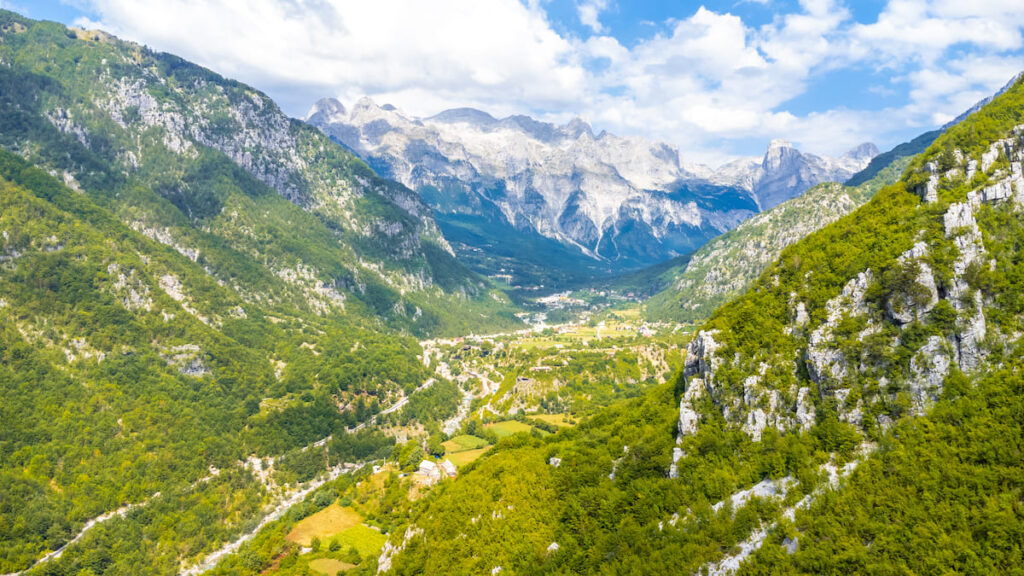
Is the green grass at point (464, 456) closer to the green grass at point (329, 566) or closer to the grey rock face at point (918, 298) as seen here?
the green grass at point (329, 566)

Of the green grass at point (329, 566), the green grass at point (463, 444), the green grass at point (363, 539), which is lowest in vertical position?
the green grass at point (363, 539)

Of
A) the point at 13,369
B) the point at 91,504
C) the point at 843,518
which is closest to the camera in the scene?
the point at 843,518

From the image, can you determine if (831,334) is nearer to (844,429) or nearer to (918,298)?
(918,298)

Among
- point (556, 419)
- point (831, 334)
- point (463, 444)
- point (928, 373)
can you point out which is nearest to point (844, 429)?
point (928, 373)

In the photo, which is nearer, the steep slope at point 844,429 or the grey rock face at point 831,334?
the steep slope at point 844,429

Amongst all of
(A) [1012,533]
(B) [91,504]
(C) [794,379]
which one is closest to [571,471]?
(C) [794,379]

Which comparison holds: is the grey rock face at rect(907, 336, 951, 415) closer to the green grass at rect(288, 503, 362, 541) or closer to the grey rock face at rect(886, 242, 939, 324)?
the grey rock face at rect(886, 242, 939, 324)

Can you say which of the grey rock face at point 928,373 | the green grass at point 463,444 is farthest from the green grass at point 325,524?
the grey rock face at point 928,373

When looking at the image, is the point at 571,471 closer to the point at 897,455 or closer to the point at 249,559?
the point at 897,455
